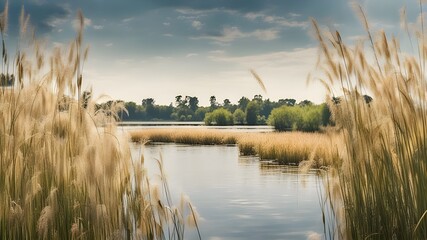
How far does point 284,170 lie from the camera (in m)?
20.1

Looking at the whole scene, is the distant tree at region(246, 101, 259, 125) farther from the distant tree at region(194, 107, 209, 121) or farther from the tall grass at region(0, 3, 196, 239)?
the tall grass at region(0, 3, 196, 239)

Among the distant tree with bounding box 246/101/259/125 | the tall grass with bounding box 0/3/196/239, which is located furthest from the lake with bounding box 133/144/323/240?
the distant tree with bounding box 246/101/259/125

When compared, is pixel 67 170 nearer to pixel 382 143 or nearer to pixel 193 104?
pixel 382 143

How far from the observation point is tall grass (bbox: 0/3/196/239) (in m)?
4.17

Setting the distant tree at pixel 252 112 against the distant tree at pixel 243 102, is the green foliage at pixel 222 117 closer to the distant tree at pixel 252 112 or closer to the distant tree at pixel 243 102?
the distant tree at pixel 252 112

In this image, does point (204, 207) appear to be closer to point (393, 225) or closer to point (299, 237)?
point (299, 237)

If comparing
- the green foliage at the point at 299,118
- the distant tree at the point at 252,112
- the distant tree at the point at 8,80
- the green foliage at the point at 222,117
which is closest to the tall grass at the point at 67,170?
the distant tree at the point at 8,80

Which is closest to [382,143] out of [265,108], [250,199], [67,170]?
[67,170]

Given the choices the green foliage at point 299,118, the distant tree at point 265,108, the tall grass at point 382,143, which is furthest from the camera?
the distant tree at point 265,108

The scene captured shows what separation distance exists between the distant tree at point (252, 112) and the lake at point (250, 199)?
75.0 meters

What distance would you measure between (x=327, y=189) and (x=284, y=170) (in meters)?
15.3

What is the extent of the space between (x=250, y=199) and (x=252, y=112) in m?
84.7

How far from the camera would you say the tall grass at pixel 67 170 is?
4.17m

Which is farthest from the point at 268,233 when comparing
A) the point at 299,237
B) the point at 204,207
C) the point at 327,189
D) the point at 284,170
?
the point at 284,170
